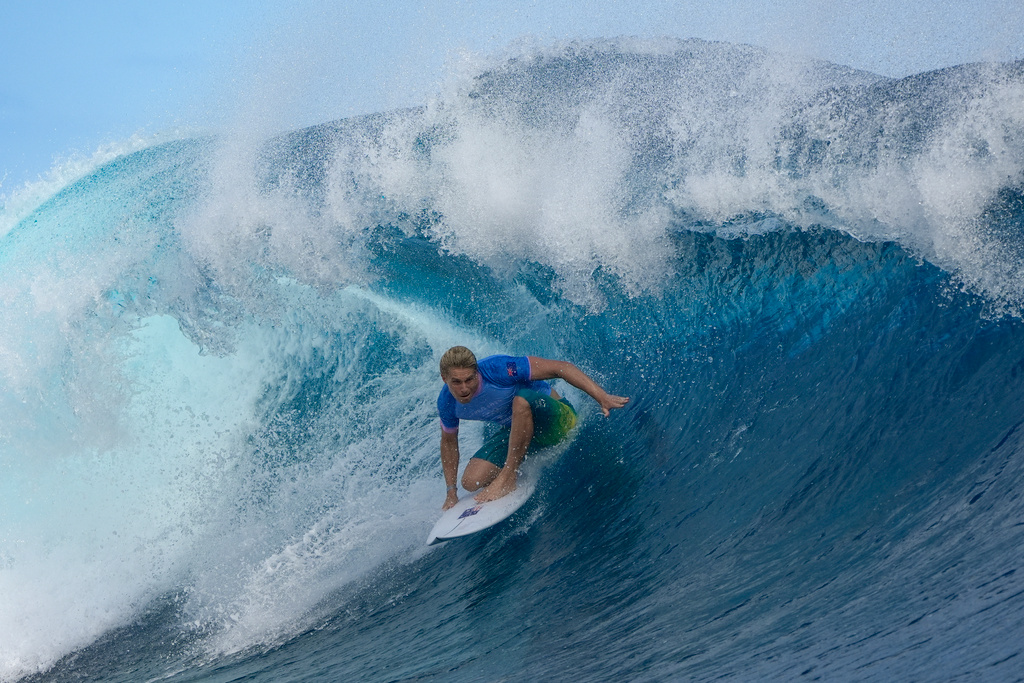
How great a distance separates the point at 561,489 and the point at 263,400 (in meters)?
3.16

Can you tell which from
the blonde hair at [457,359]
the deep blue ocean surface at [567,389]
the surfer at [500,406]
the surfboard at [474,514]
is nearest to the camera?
the deep blue ocean surface at [567,389]

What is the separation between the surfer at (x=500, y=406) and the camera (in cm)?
401

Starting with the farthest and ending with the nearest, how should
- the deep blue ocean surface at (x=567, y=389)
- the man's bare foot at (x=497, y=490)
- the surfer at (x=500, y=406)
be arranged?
the man's bare foot at (x=497, y=490)
the surfer at (x=500, y=406)
the deep blue ocean surface at (x=567, y=389)

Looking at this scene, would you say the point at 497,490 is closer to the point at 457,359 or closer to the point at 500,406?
the point at 500,406

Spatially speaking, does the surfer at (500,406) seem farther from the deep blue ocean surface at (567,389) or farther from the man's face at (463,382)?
the deep blue ocean surface at (567,389)

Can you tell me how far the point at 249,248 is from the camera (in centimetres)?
641

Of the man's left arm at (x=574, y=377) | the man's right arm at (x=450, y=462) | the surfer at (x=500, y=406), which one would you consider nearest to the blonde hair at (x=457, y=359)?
the surfer at (x=500, y=406)

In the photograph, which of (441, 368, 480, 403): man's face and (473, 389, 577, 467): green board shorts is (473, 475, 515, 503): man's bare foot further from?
(441, 368, 480, 403): man's face

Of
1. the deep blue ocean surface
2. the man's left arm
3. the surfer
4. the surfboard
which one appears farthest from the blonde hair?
the deep blue ocean surface

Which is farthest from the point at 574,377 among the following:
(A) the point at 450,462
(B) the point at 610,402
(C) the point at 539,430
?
(A) the point at 450,462

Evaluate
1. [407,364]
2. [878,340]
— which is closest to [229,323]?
[407,364]

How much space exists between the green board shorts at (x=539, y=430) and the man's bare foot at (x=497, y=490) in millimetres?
192

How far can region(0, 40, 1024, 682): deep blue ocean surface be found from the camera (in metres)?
3.10

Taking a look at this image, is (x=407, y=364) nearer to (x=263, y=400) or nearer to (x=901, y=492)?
(x=263, y=400)
